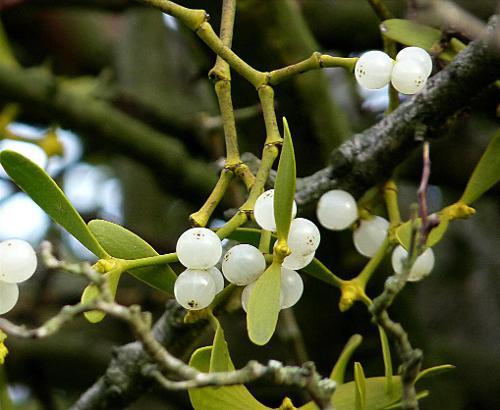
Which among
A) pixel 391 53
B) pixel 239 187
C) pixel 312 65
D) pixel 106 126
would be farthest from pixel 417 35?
pixel 106 126

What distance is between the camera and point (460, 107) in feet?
2.09

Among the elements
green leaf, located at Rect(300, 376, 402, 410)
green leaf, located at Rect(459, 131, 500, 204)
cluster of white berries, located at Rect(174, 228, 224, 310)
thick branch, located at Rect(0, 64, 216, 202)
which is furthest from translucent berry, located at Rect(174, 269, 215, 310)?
thick branch, located at Rect(0, 64, 216, 202)

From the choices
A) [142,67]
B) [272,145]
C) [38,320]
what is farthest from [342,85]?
Answer: [272,145]

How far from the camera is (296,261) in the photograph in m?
0.51

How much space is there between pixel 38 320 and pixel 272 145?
2.94ft

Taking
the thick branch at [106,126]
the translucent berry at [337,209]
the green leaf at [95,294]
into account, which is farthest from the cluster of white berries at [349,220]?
the thick branch at [106,126]

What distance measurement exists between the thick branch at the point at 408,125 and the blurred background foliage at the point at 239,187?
0.13 ft

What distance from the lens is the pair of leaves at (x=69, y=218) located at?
483 millimetres

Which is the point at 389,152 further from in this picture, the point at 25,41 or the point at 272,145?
the point at 25,41

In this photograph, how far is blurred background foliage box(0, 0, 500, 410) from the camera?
102 cm

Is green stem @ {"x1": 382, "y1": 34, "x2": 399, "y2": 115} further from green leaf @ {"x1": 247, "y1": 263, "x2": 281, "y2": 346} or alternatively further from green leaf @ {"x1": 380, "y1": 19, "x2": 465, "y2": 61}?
green leaf @ {"x1": 247, "y1": 263, "x2": 281, "y2": 346}

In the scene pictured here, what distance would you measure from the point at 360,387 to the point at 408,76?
196 millimetres

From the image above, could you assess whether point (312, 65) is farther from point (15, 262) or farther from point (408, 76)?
point (15, 262)

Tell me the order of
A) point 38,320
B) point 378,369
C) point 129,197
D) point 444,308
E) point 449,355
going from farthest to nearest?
point 129,197 < point 444,308 < point 38,320 < point 449,355 < point 378,369
